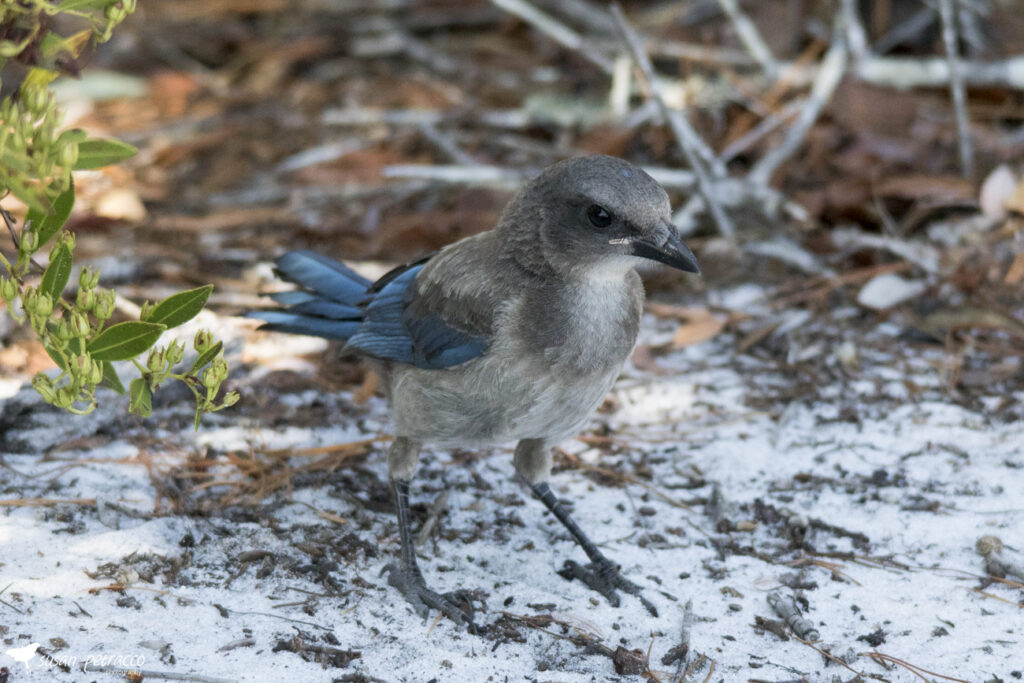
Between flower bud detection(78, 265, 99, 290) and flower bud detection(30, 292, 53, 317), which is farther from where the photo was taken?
flower bud detection(78, 265, 99, 290)

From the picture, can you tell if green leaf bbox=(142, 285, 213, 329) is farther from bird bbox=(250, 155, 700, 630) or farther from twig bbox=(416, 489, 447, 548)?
twig bbox=(416, 489, 447, 548)

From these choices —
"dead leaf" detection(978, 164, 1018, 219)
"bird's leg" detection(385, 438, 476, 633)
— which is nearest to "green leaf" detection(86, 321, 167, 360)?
"bird's leg" detection(385, 438, 476, 633)

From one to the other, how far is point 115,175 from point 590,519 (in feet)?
13.9

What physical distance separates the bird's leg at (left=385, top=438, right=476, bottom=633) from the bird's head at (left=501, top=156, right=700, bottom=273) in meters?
0.84

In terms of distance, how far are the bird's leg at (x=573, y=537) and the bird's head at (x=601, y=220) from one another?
713mm

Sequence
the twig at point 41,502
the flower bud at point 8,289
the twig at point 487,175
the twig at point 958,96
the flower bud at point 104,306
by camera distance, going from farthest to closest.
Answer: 1. the twig at point 487,175
2. the twig at point 958,96
3. the twig at point 41,502
4. the flower bud at point 104,306
5. the flower bud at point 8,289

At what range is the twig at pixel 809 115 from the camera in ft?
19.4

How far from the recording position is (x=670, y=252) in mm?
3186

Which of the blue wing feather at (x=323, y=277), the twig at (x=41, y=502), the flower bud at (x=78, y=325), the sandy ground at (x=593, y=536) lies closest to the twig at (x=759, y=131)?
the sandy ground at (x=593, y=536)

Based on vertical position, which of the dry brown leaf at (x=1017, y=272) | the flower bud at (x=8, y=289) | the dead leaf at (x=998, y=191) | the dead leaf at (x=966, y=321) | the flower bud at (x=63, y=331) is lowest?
the dead leaf at (x=966, y=321)

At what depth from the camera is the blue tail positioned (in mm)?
4012

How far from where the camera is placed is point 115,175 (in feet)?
21.7

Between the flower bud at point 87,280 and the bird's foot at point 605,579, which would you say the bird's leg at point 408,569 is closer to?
the bird's foot at point 605,579

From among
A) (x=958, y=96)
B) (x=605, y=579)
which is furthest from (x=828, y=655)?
(x=958, y=96)
